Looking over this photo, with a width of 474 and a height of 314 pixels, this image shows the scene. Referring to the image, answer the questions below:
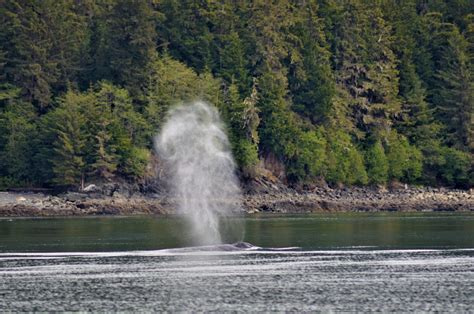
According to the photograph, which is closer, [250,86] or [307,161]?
[307,161]

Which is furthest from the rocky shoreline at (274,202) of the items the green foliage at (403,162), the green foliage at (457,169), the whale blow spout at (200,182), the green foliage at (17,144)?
the whale blow spout at (200,182)

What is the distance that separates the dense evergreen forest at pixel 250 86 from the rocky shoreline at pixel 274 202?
8.96 feet

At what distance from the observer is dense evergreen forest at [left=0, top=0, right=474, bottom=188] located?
146125 millimetres

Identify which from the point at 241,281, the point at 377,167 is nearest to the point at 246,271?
the point at 241,281

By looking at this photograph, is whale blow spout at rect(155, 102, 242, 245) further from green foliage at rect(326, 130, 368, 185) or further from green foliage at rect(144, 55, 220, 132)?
green foliage at rect(326, 130, 368, 185)

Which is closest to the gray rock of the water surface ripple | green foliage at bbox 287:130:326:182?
green foliage at bbox 287:130:326:182

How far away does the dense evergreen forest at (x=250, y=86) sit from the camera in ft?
479

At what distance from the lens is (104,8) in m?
165

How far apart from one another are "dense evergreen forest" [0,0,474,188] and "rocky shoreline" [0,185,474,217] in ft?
8.96

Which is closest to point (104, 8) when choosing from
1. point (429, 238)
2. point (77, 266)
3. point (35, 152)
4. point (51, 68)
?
point (51, 68)

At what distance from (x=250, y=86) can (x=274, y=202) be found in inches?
668

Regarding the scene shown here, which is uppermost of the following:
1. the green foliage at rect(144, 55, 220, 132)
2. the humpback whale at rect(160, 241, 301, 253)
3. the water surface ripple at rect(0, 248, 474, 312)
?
the green foliage at rect(144, 55, 220, 132)

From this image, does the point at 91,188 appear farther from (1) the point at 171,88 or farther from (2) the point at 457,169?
(2) the point at 457,169

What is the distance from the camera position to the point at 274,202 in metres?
144
